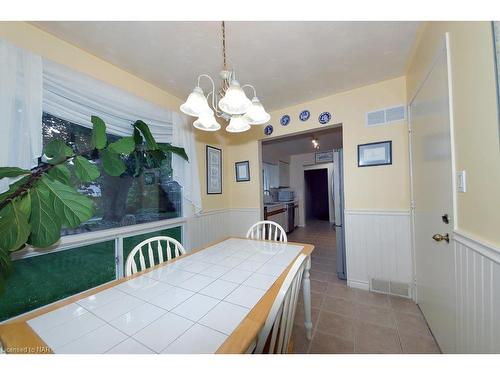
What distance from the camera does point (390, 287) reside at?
1.98 metres

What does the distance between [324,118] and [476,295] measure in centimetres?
206

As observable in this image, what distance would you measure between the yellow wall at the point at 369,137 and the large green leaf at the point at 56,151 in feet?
7.85

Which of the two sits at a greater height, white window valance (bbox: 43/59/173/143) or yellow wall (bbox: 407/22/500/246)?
white window valance (bbox: 43/59/173/143)

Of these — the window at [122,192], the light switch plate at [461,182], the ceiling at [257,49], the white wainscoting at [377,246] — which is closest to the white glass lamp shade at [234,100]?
the ceiling at [257,49]

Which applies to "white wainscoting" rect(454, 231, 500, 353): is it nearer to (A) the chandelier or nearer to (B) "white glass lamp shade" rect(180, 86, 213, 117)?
(A) the chandelier

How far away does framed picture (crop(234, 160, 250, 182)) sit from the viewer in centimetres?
301

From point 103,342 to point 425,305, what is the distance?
7.44 ft

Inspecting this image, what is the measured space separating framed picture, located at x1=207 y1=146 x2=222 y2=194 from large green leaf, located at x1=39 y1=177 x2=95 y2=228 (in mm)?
1765

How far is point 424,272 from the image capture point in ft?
5.13

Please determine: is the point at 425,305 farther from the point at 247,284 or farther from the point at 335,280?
the point at 247,284

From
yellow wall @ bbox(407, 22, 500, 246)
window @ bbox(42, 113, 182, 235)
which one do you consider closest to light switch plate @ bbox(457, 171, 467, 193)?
yellow wall @ bbox(407, 22, 500, 246)
